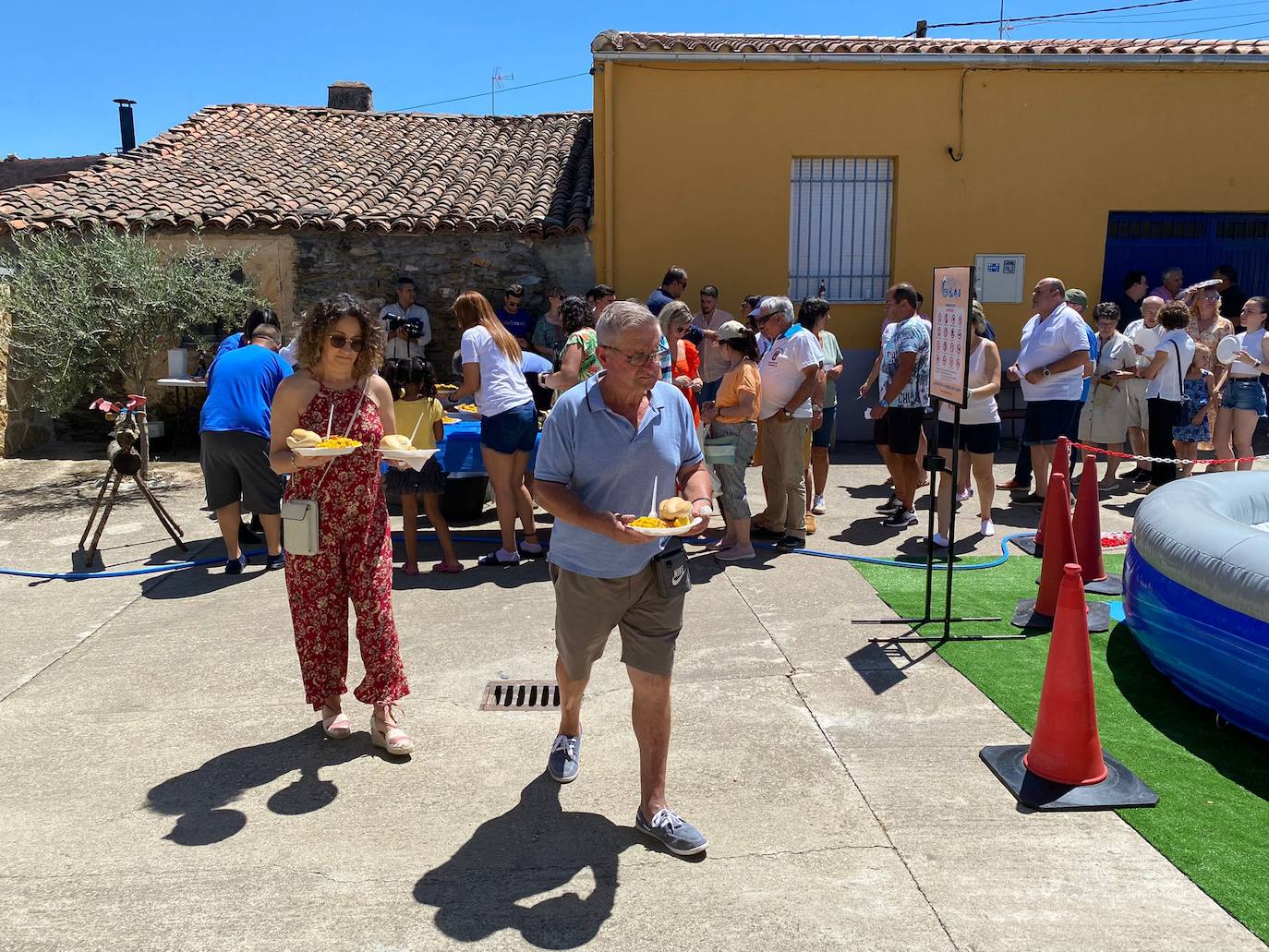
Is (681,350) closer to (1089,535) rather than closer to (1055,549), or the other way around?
(1055,549)

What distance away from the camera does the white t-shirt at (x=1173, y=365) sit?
337 inches

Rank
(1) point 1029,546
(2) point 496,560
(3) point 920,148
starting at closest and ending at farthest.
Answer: (2) point 496,560
(1) point 1029,546
(3) point 920,148

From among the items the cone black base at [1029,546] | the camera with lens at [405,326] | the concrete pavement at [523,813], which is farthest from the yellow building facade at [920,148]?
the concrete pavement at [523,813]

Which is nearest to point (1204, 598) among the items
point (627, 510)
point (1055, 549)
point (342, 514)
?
point (1055, 549)

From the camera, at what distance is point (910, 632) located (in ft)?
18.2

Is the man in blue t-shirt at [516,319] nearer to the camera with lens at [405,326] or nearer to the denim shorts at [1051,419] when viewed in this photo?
the camera with lens at [405,326]

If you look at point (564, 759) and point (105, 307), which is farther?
point (105, 307)

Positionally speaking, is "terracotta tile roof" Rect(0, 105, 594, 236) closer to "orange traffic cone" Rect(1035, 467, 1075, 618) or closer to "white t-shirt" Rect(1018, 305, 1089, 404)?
"white t-shirt" Rect(1018, 305, 1089, 404)

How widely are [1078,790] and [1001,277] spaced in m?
9.80

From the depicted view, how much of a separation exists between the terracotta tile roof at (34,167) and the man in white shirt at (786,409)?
68.6 feet

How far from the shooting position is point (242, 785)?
398 centimetres

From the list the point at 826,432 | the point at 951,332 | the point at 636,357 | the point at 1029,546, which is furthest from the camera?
the point at 826,432

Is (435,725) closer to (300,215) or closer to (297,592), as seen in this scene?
(297,592)

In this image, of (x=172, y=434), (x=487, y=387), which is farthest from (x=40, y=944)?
(x=172, y=434)
